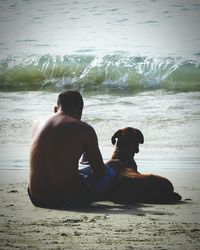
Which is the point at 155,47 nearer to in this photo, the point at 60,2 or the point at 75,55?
the point at 75,55

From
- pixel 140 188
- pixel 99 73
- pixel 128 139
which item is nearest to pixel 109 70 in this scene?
pixel 99 73

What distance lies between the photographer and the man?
5.06 meters

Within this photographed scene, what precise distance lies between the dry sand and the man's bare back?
178 mm

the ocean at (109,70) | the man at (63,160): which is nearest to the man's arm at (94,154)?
the man at (63,160)

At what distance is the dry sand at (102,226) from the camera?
3.82 meters

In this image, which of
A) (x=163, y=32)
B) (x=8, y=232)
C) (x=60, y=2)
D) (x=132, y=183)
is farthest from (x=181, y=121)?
(x=60, y=2)

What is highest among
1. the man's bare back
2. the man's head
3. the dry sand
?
the man's head

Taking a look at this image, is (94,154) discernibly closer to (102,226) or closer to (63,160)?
(63,160)

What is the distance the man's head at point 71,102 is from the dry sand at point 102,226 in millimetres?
746

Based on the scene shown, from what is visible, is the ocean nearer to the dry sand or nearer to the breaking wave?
the breaking wave

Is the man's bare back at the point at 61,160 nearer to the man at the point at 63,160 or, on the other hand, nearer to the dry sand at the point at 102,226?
the man at the point at 63,160

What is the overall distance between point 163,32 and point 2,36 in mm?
4800

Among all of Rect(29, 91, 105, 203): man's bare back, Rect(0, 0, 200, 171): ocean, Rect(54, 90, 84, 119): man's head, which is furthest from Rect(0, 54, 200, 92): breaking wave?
Rect(29, 91, 105, 203): man's bare back

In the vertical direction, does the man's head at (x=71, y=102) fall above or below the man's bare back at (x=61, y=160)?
above
